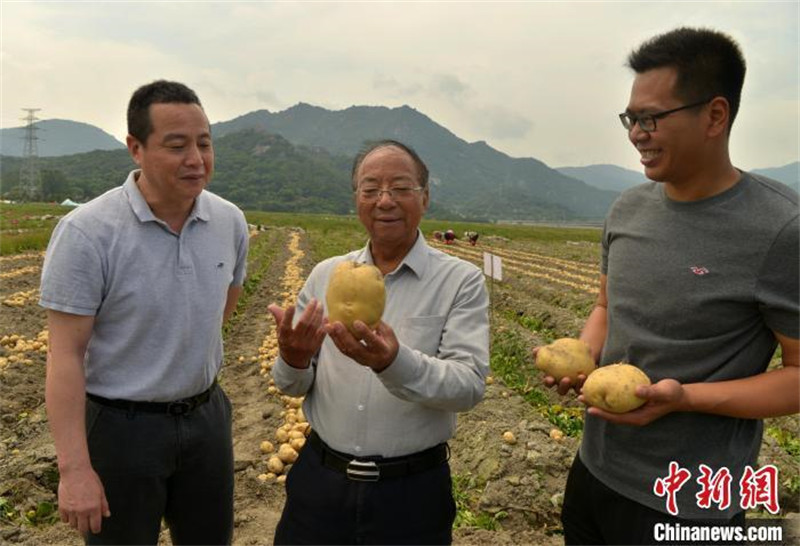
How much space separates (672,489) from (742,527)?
344mm

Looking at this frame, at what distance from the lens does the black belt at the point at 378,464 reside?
7.19 feet

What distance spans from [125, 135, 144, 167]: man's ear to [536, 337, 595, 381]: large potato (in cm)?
198

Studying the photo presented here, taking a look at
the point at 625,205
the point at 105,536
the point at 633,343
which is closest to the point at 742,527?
the point at 633,343

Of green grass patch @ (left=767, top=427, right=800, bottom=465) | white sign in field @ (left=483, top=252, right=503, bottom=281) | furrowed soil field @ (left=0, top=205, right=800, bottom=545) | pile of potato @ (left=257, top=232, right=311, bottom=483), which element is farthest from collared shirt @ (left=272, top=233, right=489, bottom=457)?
white sign in field @ (left=483, top=252, right=503, bottom=281)

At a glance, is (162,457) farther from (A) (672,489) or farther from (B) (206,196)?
(A) (672,489)

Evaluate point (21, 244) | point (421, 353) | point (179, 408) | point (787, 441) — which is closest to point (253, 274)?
point (21, 244)

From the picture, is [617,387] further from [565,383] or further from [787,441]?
[787,441]

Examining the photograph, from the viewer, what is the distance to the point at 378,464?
220 cm

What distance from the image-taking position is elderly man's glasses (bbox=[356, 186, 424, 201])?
2232mm

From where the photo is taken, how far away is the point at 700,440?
2062 millimetres

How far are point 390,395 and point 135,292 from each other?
1174 millimetres

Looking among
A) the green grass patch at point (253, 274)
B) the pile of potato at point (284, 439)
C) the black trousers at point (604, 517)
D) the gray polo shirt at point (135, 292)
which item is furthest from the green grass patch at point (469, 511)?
the green grass patch at point (253, 274)

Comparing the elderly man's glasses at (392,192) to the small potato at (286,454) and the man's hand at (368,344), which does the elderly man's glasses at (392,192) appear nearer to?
the man's hand at (368,344)

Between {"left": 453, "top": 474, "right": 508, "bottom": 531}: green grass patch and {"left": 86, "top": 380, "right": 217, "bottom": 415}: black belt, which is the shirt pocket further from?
{"left": 453, "top": 474, "right": 508, "bottom": 531}: green grass patch
